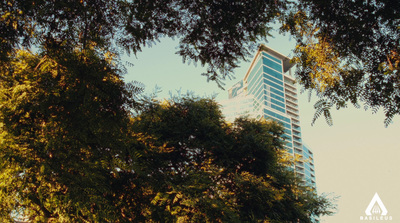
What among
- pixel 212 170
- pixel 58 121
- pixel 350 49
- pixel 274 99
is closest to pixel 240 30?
pixel 350 49

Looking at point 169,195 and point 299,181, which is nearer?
point 169,195

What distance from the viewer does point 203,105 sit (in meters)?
16.5

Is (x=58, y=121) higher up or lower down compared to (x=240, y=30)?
lower down

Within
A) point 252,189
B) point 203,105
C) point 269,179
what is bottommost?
point 252,189

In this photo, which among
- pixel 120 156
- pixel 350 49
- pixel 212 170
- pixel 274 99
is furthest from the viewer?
pixel 274 99

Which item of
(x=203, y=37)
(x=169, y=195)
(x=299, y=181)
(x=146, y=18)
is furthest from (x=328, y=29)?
(x=299, y=181)

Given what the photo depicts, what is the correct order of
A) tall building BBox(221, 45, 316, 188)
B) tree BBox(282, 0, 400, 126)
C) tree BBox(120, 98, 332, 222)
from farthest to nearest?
tall building BBox(221, 45, 316, 188), tree BBox(120, 98, 332, 222), tree BBox(282, 0, 400, 126)

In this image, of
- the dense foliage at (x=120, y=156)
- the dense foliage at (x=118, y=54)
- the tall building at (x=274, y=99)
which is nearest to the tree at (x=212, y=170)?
the dense foliage at (x=120, y=156)

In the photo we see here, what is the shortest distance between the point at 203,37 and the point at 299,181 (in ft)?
47.8

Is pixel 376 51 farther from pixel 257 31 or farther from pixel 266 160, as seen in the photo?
pixel 266 160

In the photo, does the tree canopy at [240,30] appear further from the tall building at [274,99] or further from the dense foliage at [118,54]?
the tall building at [274,99]

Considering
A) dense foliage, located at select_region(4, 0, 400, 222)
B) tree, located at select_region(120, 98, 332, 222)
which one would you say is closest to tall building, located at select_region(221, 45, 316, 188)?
tree, located at select_region(120, 98, 332, 222)

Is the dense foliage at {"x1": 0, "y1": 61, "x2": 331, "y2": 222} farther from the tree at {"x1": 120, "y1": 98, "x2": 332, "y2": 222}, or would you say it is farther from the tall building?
the tall building

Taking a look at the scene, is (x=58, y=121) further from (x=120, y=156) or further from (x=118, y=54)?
(x=120, y=156)
